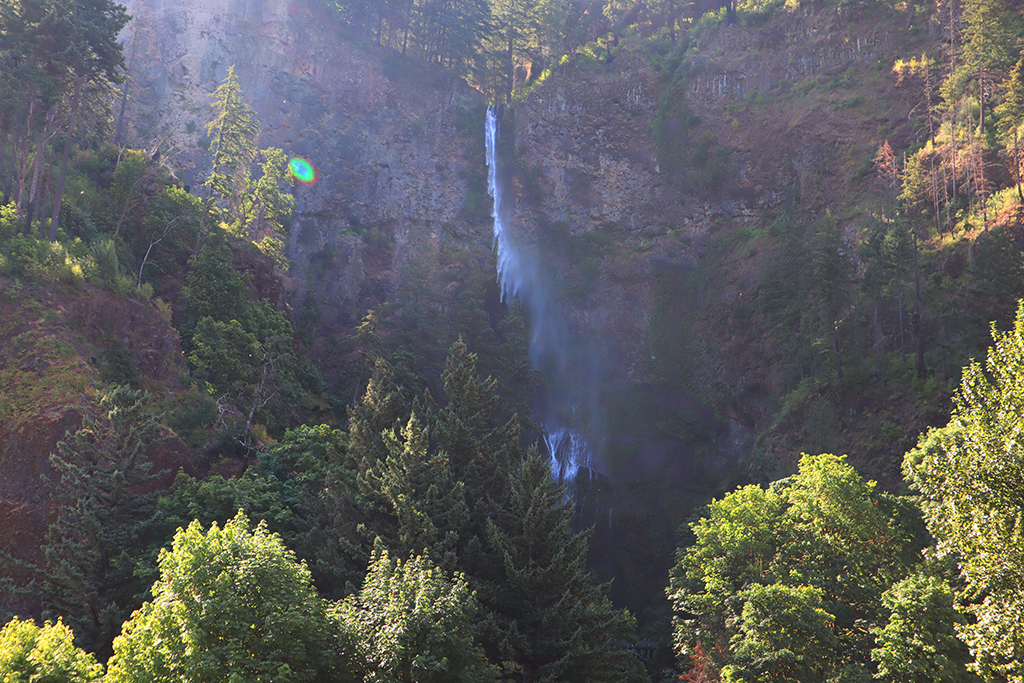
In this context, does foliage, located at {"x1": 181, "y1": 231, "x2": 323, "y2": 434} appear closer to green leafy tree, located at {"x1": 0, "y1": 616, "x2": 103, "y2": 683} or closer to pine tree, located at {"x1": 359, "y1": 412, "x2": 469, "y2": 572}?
pine tree, located at {"x1": 359, "y1": 412, "x2": 469, "y2": 572}

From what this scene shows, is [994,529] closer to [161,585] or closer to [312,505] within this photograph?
[161,585]

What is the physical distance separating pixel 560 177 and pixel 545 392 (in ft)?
79.7

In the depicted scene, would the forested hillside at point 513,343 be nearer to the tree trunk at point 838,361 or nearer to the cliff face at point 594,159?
the tree trunk at point 838,361

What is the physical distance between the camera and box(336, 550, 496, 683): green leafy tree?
17.2 m

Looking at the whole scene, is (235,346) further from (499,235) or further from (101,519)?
(499,235)

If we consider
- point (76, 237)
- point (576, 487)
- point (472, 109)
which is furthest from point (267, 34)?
point (576, 487)

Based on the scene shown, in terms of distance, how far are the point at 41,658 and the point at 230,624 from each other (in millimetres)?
4506

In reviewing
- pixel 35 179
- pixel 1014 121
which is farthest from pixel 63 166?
pixel 1014 121

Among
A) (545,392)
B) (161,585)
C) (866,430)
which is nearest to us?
(161,585)

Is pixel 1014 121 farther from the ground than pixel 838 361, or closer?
farther from the ground

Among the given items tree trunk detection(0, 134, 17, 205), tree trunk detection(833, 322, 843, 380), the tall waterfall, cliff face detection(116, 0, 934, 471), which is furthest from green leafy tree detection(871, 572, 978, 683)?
tree trunk detection(0, 134, 17, 205)

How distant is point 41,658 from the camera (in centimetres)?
1605

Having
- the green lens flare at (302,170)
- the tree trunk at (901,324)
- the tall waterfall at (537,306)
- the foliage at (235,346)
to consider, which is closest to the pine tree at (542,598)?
the foliage at (235,346)

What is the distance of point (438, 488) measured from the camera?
28.4 m
